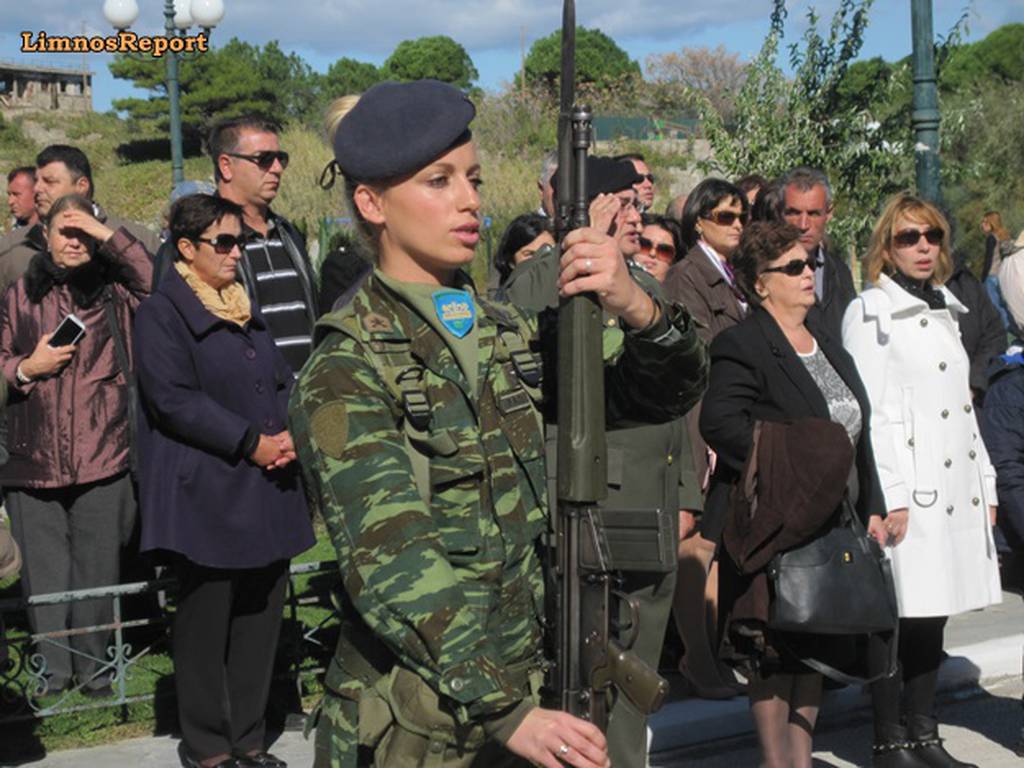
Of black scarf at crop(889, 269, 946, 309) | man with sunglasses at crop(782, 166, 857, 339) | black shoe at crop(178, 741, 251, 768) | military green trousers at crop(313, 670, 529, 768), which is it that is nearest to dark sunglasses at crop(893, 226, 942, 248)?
black scarf at crop(889, 269, 946, 309)

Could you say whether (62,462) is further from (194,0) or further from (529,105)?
(529,105)

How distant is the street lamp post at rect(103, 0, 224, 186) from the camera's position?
17.5 metres

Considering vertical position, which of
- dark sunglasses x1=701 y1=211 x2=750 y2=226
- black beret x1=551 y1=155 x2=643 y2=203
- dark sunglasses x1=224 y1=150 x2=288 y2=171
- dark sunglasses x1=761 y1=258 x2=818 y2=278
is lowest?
dark sunglasses x1=761 y1=258 x2=818 y2=278

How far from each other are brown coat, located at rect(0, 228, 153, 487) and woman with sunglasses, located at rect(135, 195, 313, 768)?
819 millimetres

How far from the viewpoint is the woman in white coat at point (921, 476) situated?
554cm

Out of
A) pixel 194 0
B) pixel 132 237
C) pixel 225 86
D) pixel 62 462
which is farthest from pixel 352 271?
pixel 225 86

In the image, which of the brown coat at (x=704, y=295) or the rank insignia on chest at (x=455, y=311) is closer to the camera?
the rank insignia on chest at (x=455, y=311)

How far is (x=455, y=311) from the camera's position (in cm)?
279

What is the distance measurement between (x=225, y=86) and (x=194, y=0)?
37364 millimetres

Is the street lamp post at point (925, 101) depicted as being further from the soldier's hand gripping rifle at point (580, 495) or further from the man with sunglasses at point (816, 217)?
the soldier's hand gripping rifle at point (580, 495)

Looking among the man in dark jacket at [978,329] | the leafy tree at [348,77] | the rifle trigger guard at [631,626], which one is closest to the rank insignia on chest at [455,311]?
the rifle trigger guard at [631,626]

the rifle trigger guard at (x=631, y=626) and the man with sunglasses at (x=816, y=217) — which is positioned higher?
the man with sunglasses at (x=816, y=217)

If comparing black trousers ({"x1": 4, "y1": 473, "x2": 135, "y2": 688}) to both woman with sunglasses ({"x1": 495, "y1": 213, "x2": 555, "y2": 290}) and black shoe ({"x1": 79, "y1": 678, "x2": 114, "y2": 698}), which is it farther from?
woman with sunglasses ({"x1": 495, "y1": 213, "x2": 555, "y2": 290})

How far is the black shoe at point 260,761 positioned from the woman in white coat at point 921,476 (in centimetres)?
225
